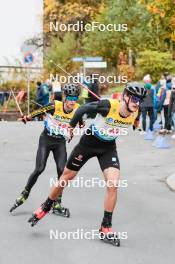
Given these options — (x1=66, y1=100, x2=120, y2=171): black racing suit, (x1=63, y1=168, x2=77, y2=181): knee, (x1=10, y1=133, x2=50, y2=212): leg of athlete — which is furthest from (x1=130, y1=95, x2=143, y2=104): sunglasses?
(x1=10, y1=133, x2=50, y2=212): leg of athlete

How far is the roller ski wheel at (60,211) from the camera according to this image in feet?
31.2

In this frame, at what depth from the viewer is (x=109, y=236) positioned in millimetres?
7969

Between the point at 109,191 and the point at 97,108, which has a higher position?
the point at 97,108

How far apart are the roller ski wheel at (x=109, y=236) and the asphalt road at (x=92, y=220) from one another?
0.08m

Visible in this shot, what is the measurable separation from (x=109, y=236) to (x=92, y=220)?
1.31m

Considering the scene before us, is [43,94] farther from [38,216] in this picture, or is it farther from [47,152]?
[38,216]

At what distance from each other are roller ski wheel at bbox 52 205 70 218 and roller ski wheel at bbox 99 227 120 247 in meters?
1.35

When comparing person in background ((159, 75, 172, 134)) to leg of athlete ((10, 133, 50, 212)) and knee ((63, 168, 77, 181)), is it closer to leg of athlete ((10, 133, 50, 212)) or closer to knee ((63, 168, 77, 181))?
leg of athlete ((10, 133, 50, 212))

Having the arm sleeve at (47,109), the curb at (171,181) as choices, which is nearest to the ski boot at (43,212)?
the arm sleeve at (47,109)

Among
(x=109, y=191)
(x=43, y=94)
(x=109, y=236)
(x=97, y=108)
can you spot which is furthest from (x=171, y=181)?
(x=43, y=94)

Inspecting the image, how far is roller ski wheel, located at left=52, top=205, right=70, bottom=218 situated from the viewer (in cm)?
950

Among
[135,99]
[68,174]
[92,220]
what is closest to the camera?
[135,99]

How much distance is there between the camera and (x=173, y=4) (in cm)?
1914

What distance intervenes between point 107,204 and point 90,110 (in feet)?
3.49
